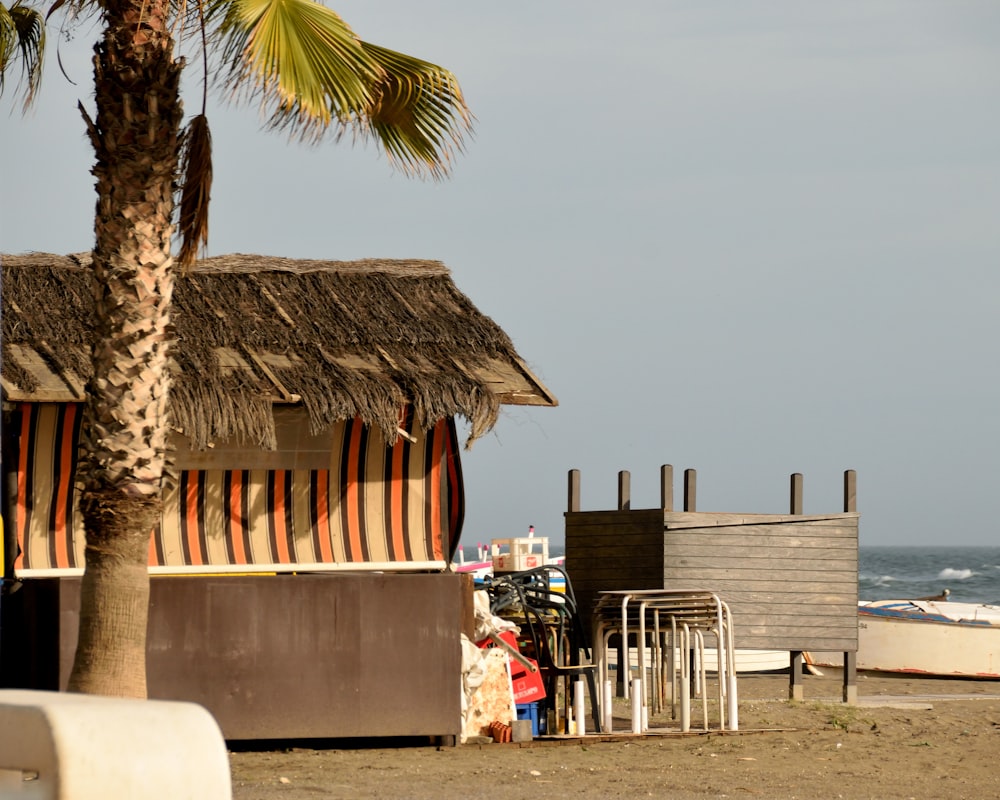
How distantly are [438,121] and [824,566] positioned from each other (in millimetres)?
8637

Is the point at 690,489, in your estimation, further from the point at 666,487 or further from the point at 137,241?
the point at 137,241

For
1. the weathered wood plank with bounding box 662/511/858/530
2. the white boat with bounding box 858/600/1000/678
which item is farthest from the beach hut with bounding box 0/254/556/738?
the white boat with bounding box 858/600/1000/678

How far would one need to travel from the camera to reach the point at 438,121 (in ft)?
33.6

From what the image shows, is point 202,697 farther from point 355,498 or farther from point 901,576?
point 901,576

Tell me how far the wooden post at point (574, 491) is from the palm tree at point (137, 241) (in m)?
9.61

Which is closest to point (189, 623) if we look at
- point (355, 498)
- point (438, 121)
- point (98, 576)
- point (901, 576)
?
point (355, 498)

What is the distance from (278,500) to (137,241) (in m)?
3.87

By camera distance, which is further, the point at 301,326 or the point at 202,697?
the point at 301,326

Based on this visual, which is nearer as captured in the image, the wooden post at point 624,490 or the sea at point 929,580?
the wooden post at point 624,490

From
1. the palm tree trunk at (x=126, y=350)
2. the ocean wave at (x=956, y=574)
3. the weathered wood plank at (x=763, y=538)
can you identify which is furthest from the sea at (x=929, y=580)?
the palm tree trunk at (x=126, y=350)

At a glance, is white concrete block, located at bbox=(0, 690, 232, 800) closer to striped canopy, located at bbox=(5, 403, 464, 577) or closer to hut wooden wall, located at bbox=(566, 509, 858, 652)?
striped canopy, located at bbox=(5, 403, 464, 577)

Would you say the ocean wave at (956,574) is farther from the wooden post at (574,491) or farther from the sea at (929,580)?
the wooden post at (574,491)

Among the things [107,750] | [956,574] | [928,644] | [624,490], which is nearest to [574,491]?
[624,490]

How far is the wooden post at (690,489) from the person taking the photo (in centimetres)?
1694
